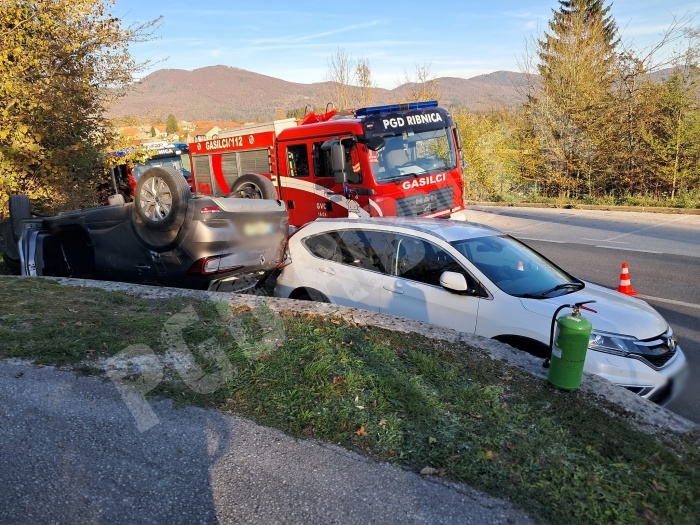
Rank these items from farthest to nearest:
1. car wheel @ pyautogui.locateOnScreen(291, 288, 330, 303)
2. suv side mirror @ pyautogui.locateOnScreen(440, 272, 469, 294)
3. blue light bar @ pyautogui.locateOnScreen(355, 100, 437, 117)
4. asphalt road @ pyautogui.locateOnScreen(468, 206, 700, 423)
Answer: blue light bar @ pyautogui.locateOnScreen(355, 100, 437, 117) → asphalt road @ pyautogui.locateOnScreen(468, 206, 700, 423) → car wheel @ pyautogui.locateOnScreen(291, 288, 330, 303) → suv side mirror @ pyautogui.locateOnScreen(440, 272, 469, 294)

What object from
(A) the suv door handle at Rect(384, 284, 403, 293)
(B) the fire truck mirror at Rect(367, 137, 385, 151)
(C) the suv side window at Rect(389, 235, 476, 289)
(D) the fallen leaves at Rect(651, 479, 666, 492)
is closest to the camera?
(D) the fallen leaves at Rect(651, 479, 666, 492)

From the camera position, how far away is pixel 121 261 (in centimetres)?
666

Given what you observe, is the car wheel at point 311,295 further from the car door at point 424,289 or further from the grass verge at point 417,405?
the grass verge at point 417,405

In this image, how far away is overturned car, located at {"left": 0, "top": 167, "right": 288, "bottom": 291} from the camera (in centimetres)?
585

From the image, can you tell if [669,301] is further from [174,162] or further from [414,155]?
[174,162]

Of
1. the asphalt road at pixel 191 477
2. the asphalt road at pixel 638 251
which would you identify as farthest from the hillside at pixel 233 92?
the asphalt road at pixel 191 477

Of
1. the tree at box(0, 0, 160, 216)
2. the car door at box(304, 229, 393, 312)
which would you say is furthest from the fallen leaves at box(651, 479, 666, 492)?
the tree at box(0, 0, 160, 216)

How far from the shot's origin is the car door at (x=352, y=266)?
5.57 metres

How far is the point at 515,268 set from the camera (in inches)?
203

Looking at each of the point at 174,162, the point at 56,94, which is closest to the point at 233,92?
the point at 174,162

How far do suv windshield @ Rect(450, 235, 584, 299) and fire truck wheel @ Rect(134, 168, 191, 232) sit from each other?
114 inches

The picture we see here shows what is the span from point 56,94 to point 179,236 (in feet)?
19.0

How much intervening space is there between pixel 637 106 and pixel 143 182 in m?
15.6

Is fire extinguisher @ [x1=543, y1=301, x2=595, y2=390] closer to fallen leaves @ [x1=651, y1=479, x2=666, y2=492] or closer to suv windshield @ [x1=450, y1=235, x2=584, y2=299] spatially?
fallen leaves @ [x1=651, y1=479, x2=666, y2=492]
